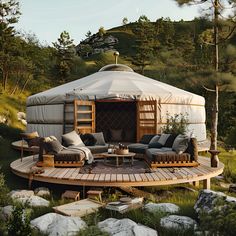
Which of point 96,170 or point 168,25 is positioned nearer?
point 96,170

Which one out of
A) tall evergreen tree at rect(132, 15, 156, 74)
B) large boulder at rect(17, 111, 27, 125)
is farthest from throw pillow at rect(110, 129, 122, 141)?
tall evergreen tree at rect(132, 15, 156, 74)

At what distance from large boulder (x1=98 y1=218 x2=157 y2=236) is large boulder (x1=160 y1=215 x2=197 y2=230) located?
7.1 inches

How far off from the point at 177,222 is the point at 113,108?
6138mm

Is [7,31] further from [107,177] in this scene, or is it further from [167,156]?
[107,177]

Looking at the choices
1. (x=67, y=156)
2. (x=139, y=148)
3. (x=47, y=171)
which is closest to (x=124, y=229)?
(x=47, y=171)

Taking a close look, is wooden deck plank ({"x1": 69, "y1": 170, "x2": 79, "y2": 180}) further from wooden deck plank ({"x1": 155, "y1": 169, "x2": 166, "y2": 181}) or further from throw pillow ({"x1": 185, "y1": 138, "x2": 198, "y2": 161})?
throw pillow ({"x1": 185, "y1": 138, "x2": 198, "y2": 161})

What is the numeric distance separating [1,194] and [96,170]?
1654mm

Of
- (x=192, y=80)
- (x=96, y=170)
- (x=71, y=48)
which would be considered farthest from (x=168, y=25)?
(x=96, y=170)

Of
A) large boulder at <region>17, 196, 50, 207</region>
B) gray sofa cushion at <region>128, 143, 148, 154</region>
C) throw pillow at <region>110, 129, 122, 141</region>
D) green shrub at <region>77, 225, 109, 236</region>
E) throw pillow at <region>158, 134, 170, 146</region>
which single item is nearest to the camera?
green shrub at <region>77, 225, 109, 236</region>

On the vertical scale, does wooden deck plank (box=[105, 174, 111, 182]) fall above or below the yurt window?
below

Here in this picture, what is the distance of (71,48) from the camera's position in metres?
27.3

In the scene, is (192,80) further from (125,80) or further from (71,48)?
(71,48)

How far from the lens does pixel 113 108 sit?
345 inches

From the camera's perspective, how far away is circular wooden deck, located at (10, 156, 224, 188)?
3984mm
